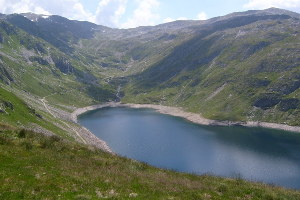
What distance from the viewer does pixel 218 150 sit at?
15050 centimetres

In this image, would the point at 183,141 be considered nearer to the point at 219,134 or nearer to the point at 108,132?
the point at 219,134

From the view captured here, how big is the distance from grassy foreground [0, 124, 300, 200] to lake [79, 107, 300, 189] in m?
74.6

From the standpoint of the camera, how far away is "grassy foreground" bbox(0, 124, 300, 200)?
22062 millimetres

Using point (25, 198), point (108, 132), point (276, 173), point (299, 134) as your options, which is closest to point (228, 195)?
point (25, 198)

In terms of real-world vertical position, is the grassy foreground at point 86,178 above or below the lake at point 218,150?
above

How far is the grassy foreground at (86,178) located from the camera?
22062 mm

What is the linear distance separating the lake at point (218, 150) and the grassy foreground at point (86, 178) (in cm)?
7461

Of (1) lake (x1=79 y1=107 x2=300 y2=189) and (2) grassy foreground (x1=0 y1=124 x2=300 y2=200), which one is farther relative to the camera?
(1) lake (x1=79 y1=107 x2=300 y2=189)

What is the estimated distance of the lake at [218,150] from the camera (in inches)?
4685

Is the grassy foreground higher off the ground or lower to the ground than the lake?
higher

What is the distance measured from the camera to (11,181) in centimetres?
2223

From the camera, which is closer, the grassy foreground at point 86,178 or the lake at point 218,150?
the grassy foreground at point 86,178

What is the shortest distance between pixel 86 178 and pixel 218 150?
132900 mm

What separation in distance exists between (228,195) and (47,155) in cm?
1706
